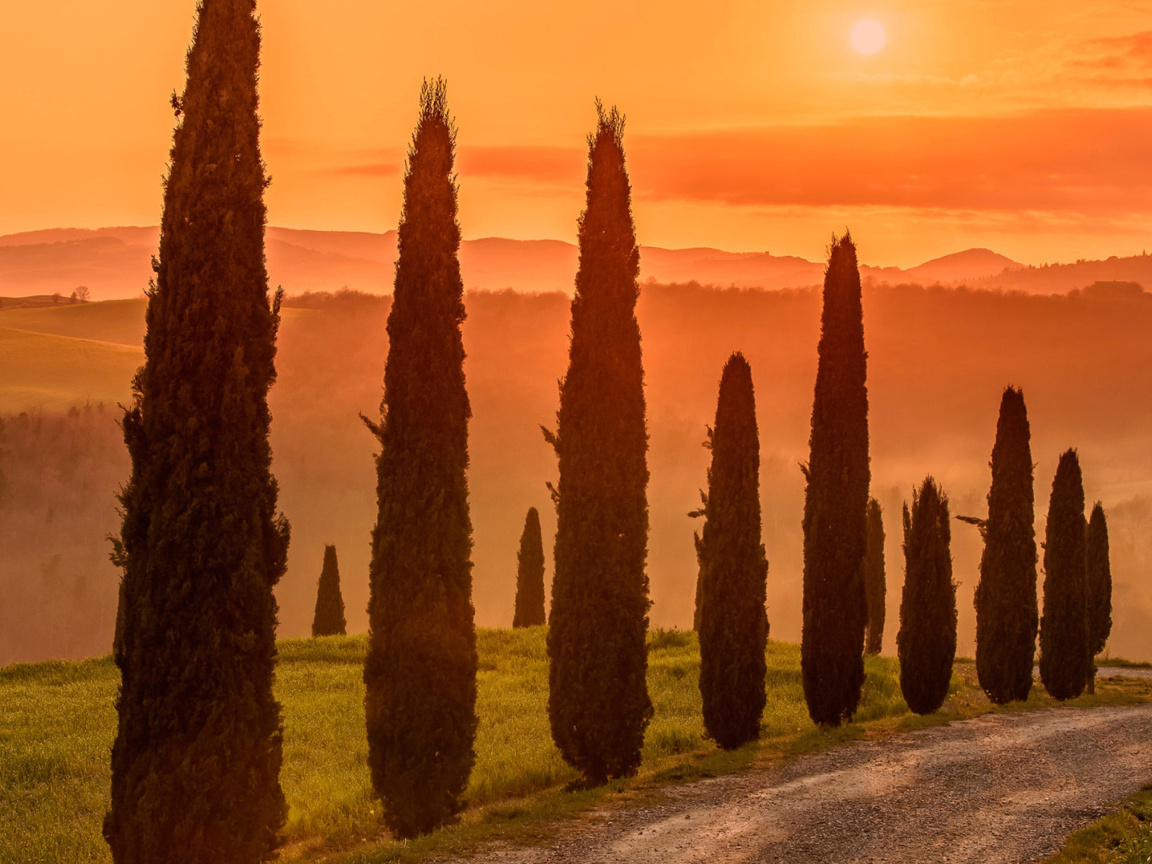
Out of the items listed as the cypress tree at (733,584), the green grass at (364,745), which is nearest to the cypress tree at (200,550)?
the green grass at (364,745)

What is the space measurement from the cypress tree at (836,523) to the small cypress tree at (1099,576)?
26784 mm

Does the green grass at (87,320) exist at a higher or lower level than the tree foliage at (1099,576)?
higher

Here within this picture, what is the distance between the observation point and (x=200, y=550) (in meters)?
14.4

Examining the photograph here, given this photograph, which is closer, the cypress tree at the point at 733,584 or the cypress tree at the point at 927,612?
the cypress tree at the point at 733,584

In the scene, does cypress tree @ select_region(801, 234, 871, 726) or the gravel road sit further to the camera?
cypress tree @ select_region(801, 234, 871, 726)

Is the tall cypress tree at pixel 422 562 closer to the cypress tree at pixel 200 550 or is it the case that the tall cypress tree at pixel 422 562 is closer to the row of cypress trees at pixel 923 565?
the cypress tree at pixel 200 550

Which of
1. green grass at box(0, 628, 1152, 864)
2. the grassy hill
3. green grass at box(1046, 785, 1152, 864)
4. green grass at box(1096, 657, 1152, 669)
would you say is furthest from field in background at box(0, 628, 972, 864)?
the grassy hill

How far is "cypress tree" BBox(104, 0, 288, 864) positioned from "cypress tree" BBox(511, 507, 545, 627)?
37233mm

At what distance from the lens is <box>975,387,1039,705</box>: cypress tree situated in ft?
105

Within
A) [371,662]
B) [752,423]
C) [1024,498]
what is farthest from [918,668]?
[371,662]

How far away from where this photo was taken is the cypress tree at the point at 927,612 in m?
29.1

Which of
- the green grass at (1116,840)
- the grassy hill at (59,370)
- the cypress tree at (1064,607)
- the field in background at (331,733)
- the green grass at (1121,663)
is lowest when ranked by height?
the green grass at (1121,663)

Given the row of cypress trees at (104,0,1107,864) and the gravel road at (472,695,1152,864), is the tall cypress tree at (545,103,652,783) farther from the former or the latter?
the gravel road at (472,695,1152,864)

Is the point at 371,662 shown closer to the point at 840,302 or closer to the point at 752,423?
the point at 752,423
